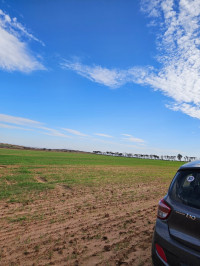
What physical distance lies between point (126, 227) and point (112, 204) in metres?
2.43

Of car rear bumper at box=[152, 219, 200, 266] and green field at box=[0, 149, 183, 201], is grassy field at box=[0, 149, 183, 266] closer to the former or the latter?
car rear bumper at box=[152, 219, 200, 266]

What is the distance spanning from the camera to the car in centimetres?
229

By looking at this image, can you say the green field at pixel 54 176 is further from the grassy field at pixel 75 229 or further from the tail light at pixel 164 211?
the tail light at pixel 164 211

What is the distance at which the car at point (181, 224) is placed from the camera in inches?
90.2

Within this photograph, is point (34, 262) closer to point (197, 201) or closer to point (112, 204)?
point (197, 201)

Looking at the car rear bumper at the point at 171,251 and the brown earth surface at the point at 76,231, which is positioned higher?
the car rear bumper at the point at 171,251

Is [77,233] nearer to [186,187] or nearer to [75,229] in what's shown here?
[75,229]

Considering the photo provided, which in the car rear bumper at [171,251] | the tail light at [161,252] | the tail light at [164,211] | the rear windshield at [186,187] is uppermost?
the rear windshield at [186,187]

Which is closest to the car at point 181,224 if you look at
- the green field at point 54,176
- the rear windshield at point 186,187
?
the rear windshield at point 186,187

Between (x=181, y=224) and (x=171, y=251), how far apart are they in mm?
403

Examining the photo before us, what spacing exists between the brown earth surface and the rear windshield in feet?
5.99

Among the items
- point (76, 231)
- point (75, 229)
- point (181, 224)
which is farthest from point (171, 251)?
point (75, 229)

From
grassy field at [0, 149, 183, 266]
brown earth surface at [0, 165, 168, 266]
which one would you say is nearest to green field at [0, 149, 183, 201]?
grassy field at [0, 149, 183, 266]

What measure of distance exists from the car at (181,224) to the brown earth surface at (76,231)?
1309 mm
